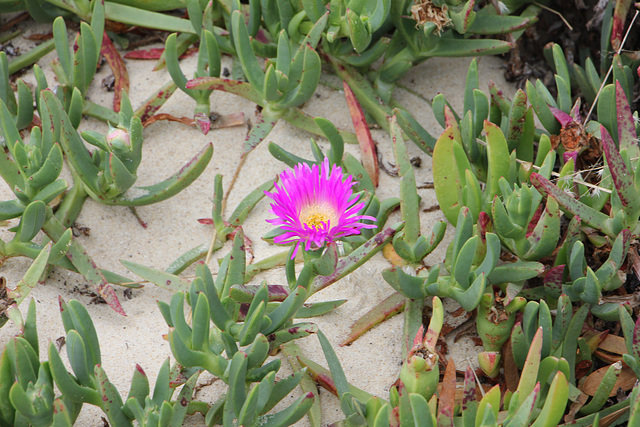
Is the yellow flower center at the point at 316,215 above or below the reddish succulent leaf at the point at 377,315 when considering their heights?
above

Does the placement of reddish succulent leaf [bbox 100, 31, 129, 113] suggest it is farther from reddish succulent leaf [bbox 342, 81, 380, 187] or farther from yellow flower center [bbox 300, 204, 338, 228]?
yellow flower center [bbox 300, 204, 338, 228]

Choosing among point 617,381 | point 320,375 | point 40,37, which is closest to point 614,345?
point 617,381

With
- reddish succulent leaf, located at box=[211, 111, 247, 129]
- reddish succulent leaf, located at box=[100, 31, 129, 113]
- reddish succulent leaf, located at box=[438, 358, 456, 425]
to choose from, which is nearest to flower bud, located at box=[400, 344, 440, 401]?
reddish succulent leaf, located at box=[438, 358, 456, 425]

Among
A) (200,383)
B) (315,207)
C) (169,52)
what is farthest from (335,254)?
(169,52)

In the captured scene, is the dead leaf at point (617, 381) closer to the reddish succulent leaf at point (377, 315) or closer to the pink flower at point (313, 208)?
the reddish succulent leaf at point (377, 315)

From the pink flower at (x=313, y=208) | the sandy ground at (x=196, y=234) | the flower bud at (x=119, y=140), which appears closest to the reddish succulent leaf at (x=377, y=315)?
the sandy ground at (x=196, y=234)

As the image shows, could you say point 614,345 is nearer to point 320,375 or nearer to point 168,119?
point 320,375
